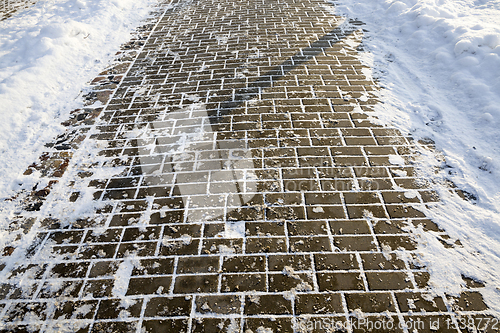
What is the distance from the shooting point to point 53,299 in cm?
223

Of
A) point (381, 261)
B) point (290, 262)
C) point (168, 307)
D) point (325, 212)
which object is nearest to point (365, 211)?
point (325, 212)

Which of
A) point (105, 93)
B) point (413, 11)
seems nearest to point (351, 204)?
point (105, 93)

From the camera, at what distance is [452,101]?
147 inches

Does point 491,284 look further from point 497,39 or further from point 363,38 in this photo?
point 363,38

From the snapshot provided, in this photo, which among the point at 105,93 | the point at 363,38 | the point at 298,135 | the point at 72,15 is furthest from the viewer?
the point at 72,15

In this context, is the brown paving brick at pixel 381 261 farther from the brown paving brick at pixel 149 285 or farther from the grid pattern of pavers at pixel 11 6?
the grid pattern of pavers at pixel 11 6

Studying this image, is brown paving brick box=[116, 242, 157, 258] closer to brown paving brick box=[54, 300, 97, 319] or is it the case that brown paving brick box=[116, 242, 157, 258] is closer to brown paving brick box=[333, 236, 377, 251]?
brown paving brick box=[54, 300, 97, 319]

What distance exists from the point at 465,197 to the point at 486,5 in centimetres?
513

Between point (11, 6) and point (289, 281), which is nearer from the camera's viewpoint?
point (289, 281)

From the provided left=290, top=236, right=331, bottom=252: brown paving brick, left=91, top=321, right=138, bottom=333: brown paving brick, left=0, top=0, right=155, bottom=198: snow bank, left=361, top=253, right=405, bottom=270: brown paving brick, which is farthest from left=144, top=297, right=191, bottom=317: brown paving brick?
left=0, top=0, right=155, bottom=198: snow bank

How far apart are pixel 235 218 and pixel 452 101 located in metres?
3.36

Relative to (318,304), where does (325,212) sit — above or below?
above

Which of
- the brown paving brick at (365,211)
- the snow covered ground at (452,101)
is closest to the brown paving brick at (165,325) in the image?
the brown paving brick at (365,211)

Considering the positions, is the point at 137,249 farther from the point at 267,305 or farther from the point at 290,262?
the point at 290,262
